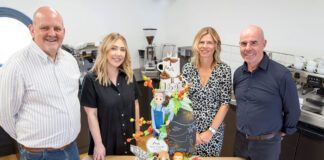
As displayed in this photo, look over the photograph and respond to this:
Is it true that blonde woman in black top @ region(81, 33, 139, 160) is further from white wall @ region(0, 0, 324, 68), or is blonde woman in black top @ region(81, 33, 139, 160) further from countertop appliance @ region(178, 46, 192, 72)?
white wall @ region(0, 0, 324, 68)

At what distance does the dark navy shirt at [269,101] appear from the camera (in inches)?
55.2

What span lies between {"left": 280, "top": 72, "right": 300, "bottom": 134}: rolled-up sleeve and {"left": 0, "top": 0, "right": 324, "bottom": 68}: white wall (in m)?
1.09

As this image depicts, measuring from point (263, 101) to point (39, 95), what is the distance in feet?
4.49

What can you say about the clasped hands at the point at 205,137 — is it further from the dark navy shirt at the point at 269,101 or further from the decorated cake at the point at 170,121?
the decorated cake at the point at 170,121

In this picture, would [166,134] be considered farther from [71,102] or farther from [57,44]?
[57,44]

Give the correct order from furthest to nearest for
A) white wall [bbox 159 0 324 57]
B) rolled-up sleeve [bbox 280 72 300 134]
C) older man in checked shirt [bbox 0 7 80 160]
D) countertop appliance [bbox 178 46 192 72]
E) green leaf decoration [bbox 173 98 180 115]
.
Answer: countertop appliance [bbox 178 46 192 72], white wall [bbox 159 0 324 57], rolled-up sleeve [bbox 280 72 300 134], older man in checked shirt [bbox 0 7 80 160], green leaf decoration [bbox 173 98 180 115]

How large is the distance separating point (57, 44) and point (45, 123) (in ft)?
1.53

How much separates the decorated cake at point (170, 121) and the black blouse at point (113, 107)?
1.27ft

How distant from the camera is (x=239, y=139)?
5.22ft

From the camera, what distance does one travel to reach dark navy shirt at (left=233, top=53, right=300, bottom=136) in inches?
55.2

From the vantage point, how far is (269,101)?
4.66ft

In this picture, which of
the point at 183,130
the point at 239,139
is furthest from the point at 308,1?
the point at 183,130

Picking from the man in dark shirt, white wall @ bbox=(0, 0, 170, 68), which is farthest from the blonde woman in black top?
white wall @ bbox=(0, 0, 170, 68)

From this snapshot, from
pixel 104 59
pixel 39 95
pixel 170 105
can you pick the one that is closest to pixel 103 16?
pixel 104 59
